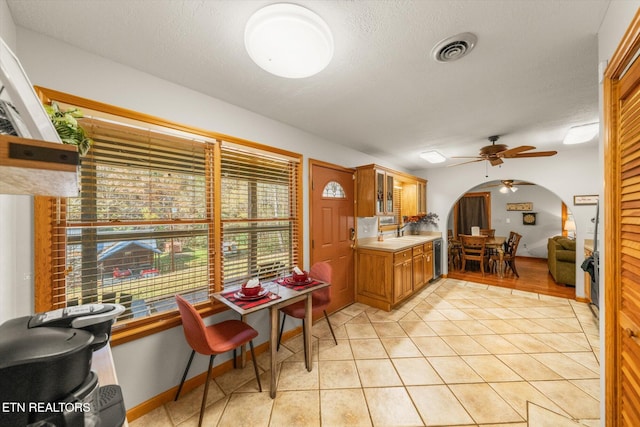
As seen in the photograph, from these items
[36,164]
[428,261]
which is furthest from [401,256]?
[36,164]

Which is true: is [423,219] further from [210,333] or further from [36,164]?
[36,164]

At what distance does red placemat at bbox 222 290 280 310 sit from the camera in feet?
5.89

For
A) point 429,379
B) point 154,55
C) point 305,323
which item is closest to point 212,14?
point 154,55

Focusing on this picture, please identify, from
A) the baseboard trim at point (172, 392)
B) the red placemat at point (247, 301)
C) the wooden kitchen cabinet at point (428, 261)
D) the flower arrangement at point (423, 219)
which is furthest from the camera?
the flower arrangement at point (423, 219)

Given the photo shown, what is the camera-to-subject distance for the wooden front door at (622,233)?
978 mm

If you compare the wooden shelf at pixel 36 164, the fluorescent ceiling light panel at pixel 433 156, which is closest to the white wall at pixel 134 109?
the wooden shelf at pixel 36 164

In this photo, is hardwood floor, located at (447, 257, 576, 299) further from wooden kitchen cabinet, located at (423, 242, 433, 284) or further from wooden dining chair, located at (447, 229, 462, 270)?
A: wooden kitchen cabinet, located at (423, 242, 433, 284)

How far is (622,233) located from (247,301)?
223 cm

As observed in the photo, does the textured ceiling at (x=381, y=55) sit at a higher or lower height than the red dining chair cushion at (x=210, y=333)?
higher

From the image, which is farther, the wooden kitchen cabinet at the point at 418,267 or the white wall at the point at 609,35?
the wooden kitchen cabinet at the point at 418,267

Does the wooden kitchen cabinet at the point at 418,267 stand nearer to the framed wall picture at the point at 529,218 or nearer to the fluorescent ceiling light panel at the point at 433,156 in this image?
the fluorescent ceiling light panel at the point at 433,156

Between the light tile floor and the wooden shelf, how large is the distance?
1.85m

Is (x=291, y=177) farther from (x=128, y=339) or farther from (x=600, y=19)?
(x=600, y=19)

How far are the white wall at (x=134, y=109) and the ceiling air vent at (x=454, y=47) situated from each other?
1.70m
